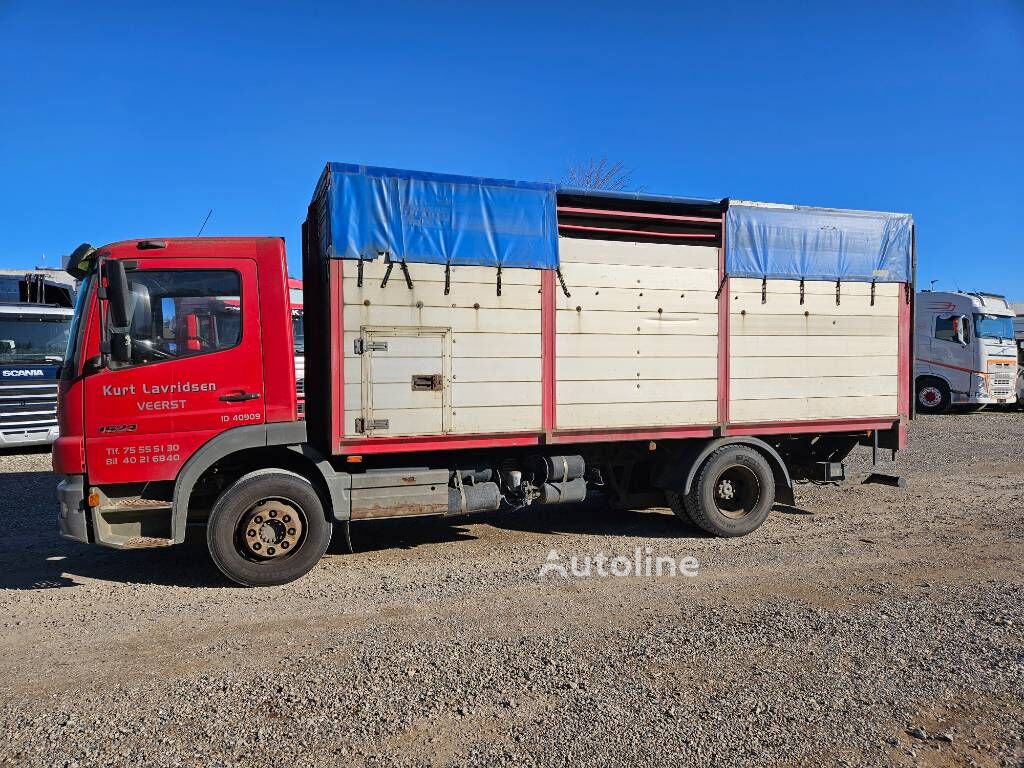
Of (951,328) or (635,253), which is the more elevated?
(635,253)

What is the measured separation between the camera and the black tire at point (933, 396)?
2017 cm

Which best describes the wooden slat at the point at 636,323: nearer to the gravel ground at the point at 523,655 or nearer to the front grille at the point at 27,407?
the gravel ground at the point at 523,655

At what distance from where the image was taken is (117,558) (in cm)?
612

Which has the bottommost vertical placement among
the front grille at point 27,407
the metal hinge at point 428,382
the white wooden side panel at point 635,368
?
the front grille at point 27,407

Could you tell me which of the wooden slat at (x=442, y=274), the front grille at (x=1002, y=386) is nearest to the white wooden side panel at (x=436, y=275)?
the wooden slat at (x=442, y=274)

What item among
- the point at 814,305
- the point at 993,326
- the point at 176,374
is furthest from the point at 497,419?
the point at 993,326

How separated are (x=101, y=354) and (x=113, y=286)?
541 mm

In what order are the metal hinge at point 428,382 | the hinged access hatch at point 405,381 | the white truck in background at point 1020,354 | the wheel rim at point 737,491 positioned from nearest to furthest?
the hinged access hatch at point 405,381 → the metal hinge at point 428,382 → the wheel rim at point 737,491 → the white truck in background at point 1020,354

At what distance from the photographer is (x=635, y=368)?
21.2 ft

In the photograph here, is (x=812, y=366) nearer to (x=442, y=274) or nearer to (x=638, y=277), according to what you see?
(x=638, y=277)

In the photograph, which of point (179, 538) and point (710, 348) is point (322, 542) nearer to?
point (179, 538)

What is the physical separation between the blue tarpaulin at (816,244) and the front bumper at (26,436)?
11.5 m

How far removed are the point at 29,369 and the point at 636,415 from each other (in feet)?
36.5

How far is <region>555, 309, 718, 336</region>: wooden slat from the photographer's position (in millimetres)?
6250
